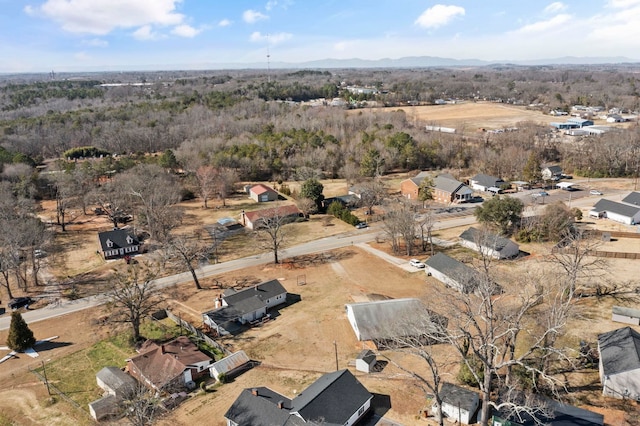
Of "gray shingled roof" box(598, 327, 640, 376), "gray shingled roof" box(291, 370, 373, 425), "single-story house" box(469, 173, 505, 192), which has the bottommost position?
"gray shingled roof" box(291, 370, 373, 425)

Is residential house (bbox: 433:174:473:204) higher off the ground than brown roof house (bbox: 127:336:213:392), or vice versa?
residential house (bbox: 433:174:473:204)

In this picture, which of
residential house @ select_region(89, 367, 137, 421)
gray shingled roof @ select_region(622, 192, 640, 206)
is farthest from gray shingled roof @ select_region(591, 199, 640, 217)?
residential house @ select_region(89, 367, 137, 421)

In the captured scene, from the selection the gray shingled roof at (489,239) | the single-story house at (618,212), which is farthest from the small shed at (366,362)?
the single-story house at (618,212)

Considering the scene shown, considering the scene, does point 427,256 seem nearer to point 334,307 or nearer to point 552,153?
point 334,307

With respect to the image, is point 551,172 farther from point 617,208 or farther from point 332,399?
point 332,399

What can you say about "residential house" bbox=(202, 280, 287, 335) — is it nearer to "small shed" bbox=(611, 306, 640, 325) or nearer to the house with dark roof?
the house with dark roof

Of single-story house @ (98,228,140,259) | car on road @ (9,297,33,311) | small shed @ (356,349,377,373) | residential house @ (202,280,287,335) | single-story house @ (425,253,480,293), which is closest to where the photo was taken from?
small shed @ (356,349,377,373)

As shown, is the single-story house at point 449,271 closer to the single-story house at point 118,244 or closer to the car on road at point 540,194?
the car on road at point 540,194
